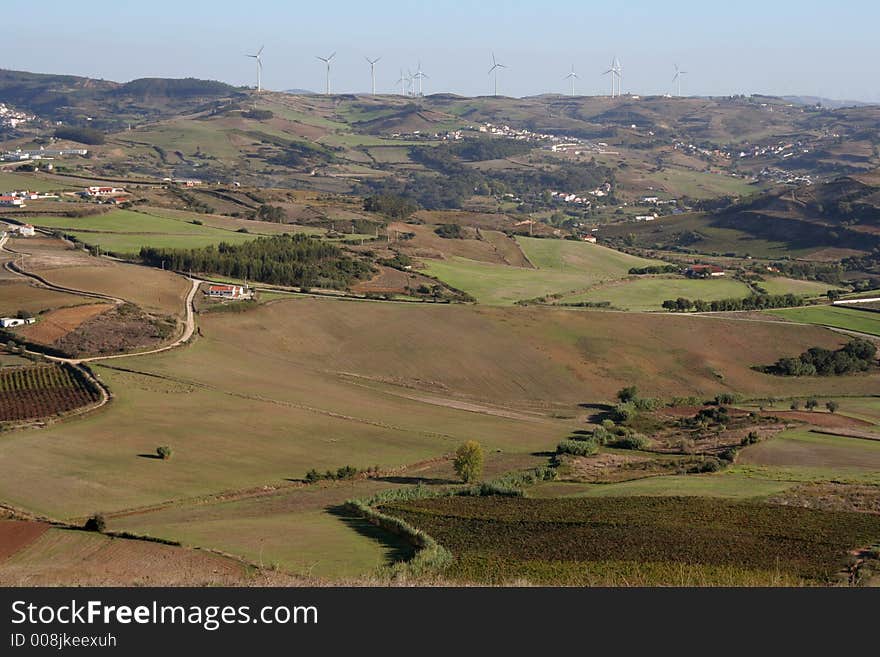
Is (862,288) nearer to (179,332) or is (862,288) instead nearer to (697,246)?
(697,246)

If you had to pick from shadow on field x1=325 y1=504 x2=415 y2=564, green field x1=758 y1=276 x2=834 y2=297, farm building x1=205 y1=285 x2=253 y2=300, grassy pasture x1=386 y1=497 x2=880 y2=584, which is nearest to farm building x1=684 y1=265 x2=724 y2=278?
green field x1=758 y1=276 x2=834 y2=297

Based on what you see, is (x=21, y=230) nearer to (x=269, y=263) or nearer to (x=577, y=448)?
(x=269, y=263)

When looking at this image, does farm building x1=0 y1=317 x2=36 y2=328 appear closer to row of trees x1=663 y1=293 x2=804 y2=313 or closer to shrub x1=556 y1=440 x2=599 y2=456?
shrub x1=556 y1=440 x2=599 y2=456

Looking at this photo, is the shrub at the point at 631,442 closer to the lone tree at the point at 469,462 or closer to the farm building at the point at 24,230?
the lone tree at the point at 469,462

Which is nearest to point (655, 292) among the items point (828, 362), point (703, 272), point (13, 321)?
point (703, 272)

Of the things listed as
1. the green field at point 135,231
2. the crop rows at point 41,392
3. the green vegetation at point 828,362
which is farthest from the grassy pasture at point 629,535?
the green field at point 135,231
